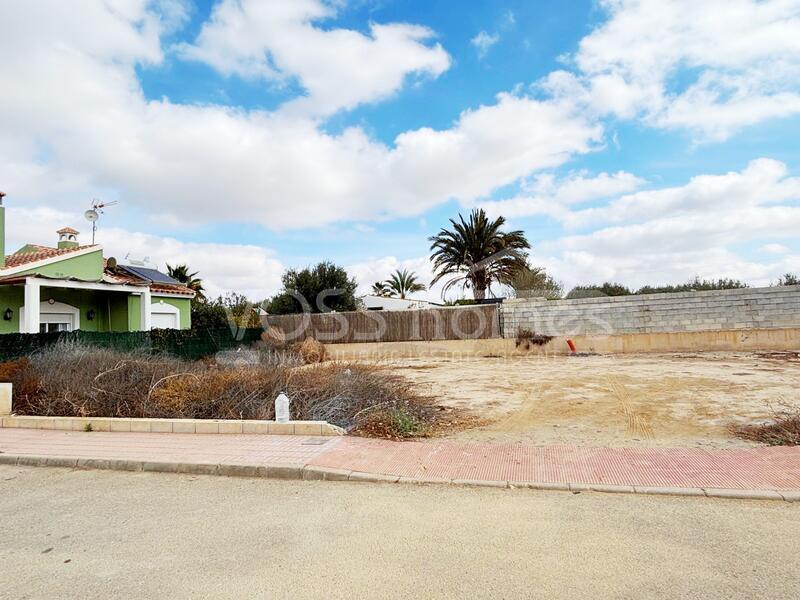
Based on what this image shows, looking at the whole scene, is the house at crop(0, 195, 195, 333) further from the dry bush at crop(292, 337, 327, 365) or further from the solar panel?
the dry bush at crop(292, 337, 327, 365)

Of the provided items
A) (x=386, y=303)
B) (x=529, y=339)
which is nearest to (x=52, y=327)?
(x=529, y=339)

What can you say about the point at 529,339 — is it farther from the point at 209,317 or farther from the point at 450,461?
the point at 209,317

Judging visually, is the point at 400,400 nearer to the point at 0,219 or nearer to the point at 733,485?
the point at 733,485

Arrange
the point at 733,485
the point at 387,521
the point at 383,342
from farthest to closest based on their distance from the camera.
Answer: the point at 383,342 < the point at 733,485 < the point at 387,521

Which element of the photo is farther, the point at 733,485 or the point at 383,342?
the point at 383,342

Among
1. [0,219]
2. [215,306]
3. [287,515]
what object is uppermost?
[0,219]

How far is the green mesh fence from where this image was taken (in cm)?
1290

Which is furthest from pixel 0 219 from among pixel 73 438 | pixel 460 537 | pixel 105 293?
pixel 460 537

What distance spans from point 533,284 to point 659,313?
14.7 m

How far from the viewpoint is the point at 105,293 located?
787 inches

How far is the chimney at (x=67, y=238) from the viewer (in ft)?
74.3

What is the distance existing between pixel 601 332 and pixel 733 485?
1867 cm

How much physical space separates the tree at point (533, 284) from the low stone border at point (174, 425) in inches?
1050

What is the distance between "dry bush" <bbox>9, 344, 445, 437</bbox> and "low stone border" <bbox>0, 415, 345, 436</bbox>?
41 cm
